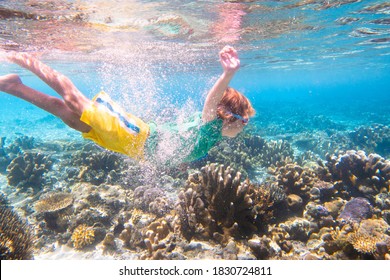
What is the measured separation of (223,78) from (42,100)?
12.5 feet

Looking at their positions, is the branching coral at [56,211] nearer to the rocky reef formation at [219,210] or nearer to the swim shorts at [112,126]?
the swim shorts at [112,126]

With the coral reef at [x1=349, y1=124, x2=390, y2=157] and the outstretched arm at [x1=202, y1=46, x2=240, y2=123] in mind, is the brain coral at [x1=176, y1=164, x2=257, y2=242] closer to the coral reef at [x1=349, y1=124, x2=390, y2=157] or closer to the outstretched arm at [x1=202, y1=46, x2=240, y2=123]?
the outstretched arm at [x1=202, y1=46, x2=240, y2=123]

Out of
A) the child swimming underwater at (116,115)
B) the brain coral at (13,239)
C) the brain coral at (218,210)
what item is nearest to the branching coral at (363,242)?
the brain coral at (218,210)

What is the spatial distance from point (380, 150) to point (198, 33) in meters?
14.2

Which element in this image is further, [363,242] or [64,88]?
[64,88]

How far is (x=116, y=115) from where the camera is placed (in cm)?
468

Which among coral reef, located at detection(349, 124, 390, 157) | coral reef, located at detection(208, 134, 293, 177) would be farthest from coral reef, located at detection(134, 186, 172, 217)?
coral reef, located at detection(349, 124, 390, 157)

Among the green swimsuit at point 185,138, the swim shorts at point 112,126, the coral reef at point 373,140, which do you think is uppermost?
the swim shorts at point 112,126

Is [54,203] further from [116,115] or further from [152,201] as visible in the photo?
[116,115]

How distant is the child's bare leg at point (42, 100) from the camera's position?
4.89 m

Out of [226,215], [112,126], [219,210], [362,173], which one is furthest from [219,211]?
[362,173]

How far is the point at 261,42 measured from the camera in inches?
746

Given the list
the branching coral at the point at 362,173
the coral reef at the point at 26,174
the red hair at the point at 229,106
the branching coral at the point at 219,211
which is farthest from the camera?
the coral reef at the point at 26,174

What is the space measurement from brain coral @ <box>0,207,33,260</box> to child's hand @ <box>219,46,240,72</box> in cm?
485
